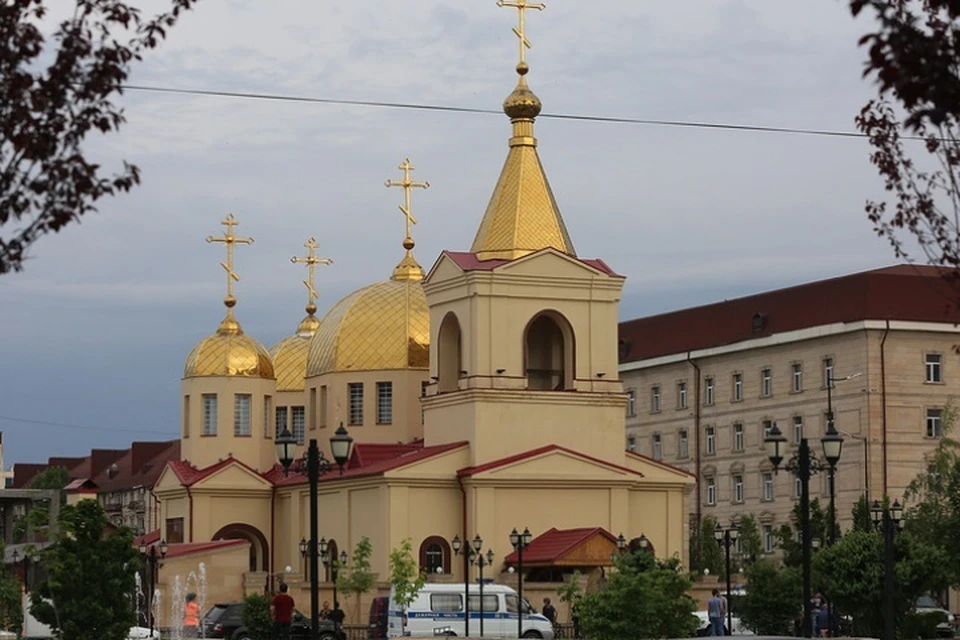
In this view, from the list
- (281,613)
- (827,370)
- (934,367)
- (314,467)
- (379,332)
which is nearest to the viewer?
(314,467)

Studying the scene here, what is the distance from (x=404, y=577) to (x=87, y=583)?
22.7 m

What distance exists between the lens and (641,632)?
120 ft

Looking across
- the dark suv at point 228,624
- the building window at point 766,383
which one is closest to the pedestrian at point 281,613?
the dark suv at point 228,624

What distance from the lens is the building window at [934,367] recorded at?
82.1m

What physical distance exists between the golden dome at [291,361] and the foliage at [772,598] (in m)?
36.4

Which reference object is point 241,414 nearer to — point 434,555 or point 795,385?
point 434,555

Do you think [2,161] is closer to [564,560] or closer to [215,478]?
[564,560]

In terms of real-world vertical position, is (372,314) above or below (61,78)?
above

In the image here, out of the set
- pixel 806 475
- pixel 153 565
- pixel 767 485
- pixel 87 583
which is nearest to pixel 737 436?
pixel 767 485

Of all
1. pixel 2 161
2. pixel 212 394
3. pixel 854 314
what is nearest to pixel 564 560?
pixel 212 394

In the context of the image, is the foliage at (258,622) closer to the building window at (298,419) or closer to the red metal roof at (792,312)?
the building window at (298,419)

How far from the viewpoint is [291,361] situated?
265ft

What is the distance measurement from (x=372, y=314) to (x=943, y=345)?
23.4 metres

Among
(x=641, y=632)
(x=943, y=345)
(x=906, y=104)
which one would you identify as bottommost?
(x=641, y=632)
